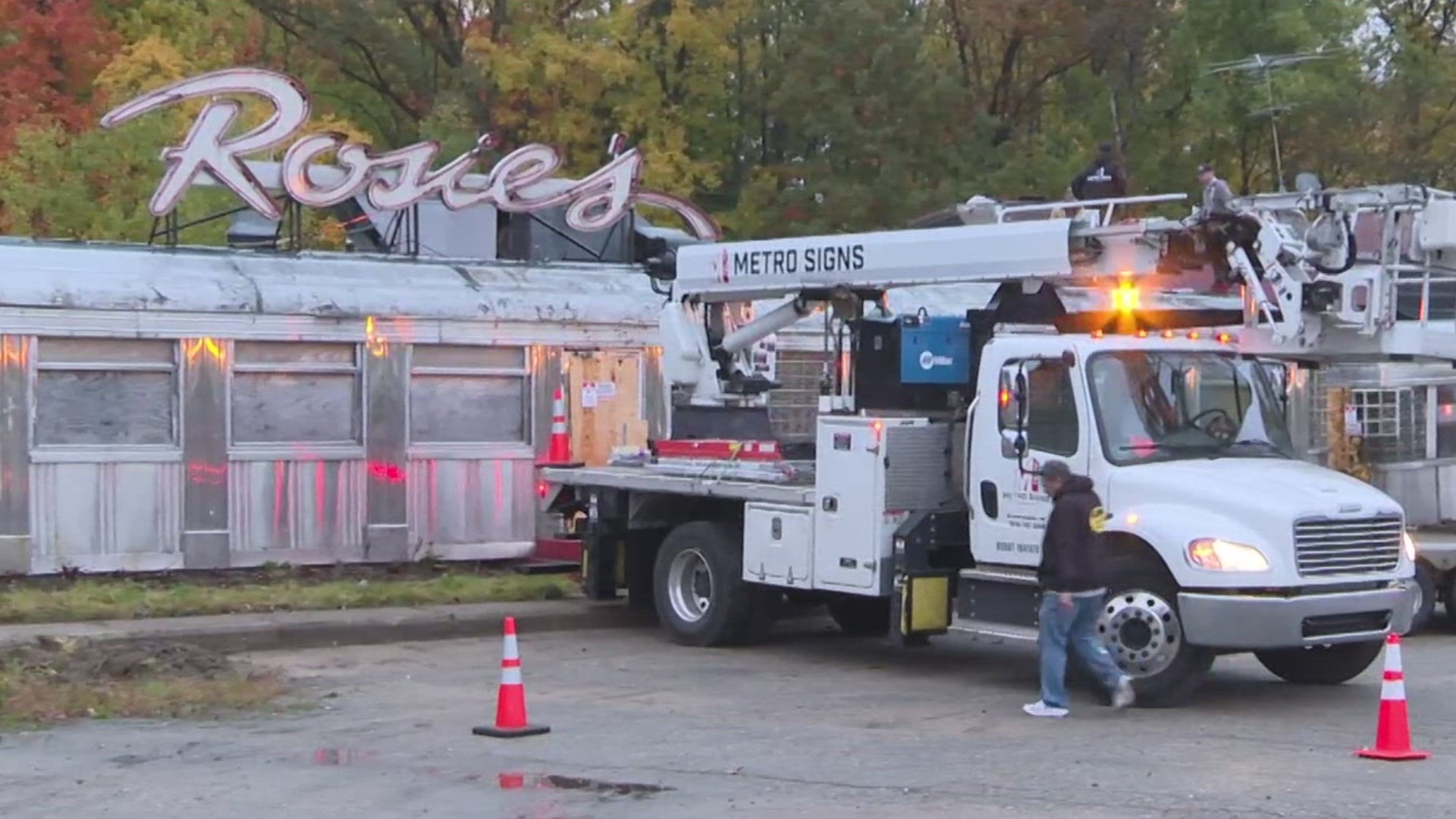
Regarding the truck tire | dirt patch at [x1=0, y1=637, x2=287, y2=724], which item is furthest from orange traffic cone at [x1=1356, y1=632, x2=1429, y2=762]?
dirt patch at [x1=0, y1=637, x2=287, y2=724]

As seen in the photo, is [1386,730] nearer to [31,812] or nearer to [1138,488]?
[1138,488]

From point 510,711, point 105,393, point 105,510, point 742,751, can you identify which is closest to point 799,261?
point 510,711

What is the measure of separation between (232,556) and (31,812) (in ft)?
30.8

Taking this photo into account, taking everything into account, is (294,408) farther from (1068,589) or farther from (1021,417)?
(1068,589)

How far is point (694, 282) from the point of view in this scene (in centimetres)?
1666

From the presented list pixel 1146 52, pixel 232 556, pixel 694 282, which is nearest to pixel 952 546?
pixel 694 282

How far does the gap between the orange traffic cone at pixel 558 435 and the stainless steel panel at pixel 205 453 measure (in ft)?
10.7

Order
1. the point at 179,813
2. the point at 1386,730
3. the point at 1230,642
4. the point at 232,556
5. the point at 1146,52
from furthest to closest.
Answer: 1. the point at 1146,52
2. the point at 232,556
3. the point at 1230,642
4. the point at 1386,730
5. the point at 179,813

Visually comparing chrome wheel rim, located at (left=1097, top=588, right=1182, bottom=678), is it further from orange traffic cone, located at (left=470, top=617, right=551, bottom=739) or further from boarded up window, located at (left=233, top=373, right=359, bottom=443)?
boarded up window, located at (left=233, top=373, right=359, bottom=443)

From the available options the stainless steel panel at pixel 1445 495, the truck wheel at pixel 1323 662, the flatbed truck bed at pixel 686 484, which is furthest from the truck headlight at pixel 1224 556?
the stainless steel panel at pixel 1445 495

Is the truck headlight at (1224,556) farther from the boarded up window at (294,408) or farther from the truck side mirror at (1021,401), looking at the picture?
the boarded up window at (294,408)

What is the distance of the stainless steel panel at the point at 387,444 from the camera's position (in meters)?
19.5

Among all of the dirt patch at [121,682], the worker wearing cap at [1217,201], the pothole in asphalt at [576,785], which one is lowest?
the pothole in asphalt at [576,785]

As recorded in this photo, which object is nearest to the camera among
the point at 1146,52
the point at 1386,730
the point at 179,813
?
the point at 179,813
